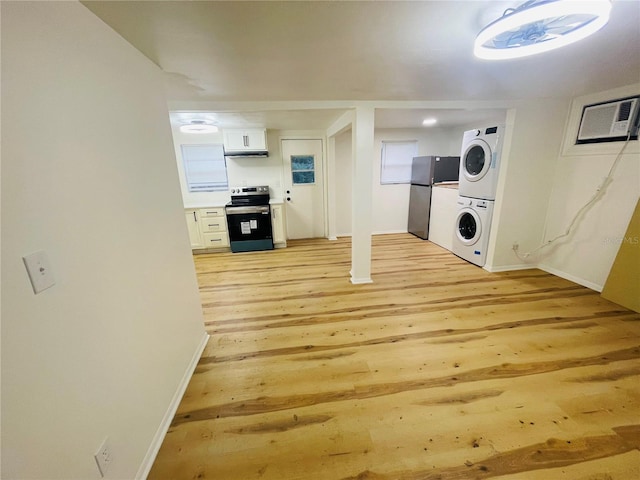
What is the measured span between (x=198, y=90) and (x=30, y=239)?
200 centimetres

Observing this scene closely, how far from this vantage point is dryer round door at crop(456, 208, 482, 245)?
358 centimetres

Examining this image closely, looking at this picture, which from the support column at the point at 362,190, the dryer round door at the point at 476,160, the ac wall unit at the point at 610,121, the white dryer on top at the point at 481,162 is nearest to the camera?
the ac wall unit at the point at 610,121

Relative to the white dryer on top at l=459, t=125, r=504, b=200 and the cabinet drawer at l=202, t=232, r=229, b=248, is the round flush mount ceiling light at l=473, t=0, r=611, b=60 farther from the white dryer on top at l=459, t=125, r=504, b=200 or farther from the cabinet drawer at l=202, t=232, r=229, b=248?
the cabinet drawer at l=202, t=232, r=229, b=248

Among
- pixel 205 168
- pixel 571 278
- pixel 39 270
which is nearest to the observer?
pixel 39 270

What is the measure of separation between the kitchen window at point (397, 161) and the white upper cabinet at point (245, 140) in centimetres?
246

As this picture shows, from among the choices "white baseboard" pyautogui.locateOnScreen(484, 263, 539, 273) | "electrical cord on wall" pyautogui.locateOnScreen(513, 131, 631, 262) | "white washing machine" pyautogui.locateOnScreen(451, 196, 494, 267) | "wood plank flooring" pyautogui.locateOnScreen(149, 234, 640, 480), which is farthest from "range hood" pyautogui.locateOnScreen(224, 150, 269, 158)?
"electrical cord on wall" pyautogui.locateOnScreen(513, 131, 631, 262)

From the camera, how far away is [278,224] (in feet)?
15.3

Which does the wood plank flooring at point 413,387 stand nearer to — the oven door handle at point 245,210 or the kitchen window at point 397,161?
the oven door handle at point 245,210

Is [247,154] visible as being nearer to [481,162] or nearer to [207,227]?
[207,227]

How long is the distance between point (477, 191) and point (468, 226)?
1.96 ft

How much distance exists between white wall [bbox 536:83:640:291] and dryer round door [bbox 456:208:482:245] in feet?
2.72

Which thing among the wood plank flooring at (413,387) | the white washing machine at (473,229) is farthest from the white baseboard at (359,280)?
the white washing machine at (473,229)

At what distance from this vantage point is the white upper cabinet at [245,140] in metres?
4.40

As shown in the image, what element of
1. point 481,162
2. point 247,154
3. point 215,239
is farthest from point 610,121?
point 215,239
